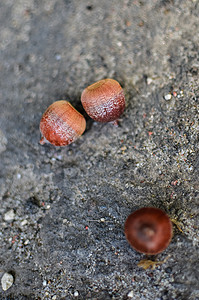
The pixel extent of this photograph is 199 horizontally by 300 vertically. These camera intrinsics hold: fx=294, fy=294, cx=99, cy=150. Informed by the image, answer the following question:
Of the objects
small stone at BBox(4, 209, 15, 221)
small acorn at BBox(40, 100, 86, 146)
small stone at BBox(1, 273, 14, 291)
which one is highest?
small acorn at BBox(40, 100, 86, 146)

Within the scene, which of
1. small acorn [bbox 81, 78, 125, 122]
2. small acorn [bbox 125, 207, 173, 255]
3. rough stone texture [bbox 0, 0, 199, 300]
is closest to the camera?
small acorn [bbox 125, 207, 173, 255]

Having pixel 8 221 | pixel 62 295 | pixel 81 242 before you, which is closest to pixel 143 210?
pixel 81 242

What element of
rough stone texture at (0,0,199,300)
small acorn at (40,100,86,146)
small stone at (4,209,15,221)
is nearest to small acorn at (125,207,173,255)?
rough stone texture at (0,0,199,300)

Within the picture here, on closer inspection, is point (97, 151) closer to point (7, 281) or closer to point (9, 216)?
point (9, 216)

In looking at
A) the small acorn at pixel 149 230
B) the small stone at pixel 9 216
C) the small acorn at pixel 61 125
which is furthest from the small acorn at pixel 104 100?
the small stone at pixel 9 216

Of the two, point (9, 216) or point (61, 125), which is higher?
point (61, 125)

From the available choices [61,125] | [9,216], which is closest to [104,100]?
[61,125]

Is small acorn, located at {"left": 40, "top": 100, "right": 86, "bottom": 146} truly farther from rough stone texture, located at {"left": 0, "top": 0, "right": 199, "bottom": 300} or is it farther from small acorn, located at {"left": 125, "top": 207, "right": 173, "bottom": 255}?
small acorn, located at {"left": 125, "top": 207, "right": 173, "bottom": 255}

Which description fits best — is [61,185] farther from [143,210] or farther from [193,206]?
[193,206]
